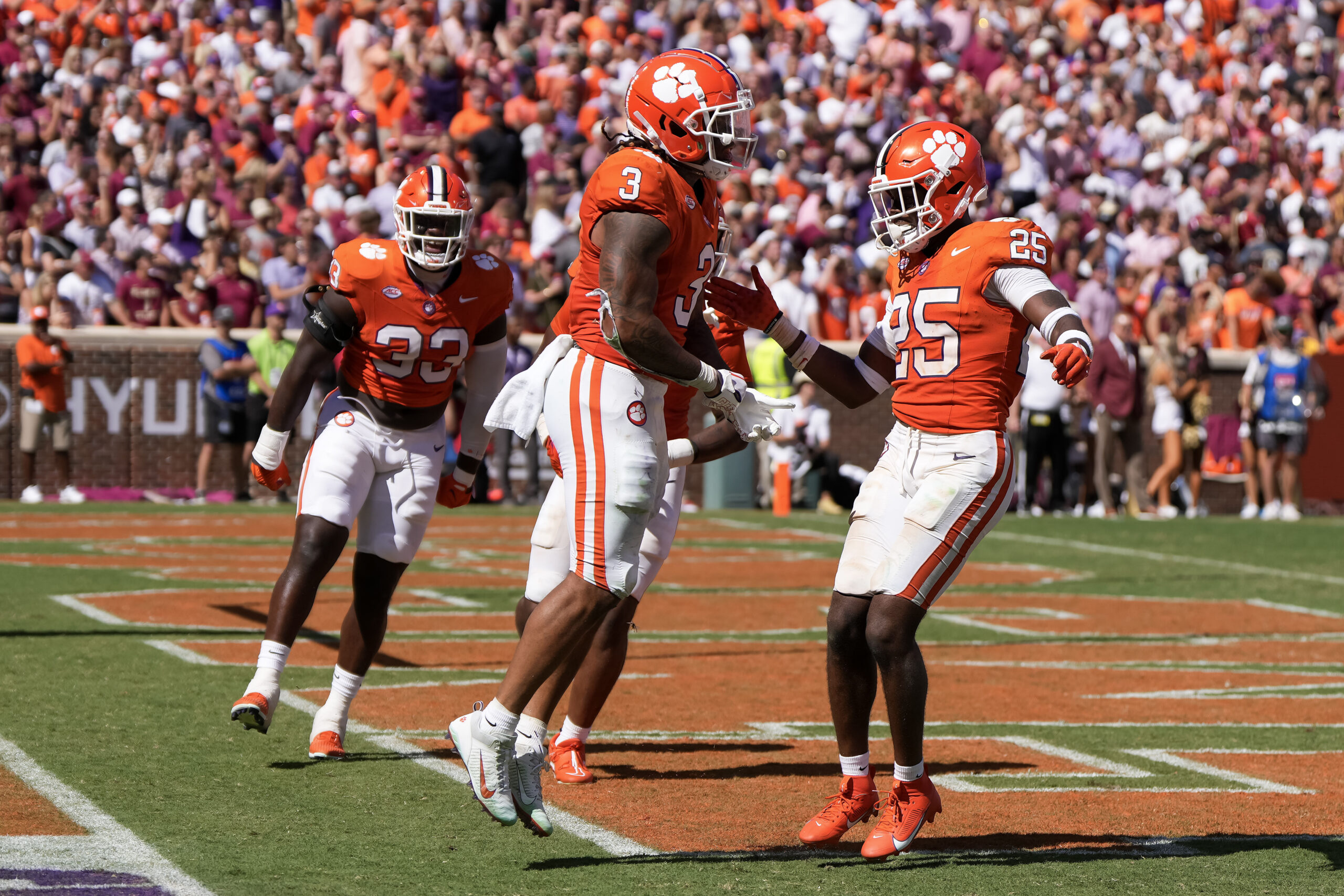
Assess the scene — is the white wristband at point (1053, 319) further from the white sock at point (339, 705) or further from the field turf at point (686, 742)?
the white sock at point (339, 705)

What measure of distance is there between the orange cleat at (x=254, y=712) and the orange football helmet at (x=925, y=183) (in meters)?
2.54

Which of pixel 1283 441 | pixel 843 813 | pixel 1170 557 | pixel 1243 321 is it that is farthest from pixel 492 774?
pixel 1243 321

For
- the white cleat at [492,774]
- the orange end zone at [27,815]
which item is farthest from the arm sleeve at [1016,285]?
the orange end zone at [27,815]

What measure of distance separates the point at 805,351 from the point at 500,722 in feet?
5.15

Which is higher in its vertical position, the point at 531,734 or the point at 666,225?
the point at 666,225

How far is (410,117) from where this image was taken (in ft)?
66.5

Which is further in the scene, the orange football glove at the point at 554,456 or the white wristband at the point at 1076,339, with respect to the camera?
the orange football glove at the point at 554,456

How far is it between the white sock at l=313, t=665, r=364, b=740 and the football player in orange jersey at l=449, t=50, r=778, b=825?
1.39 meters

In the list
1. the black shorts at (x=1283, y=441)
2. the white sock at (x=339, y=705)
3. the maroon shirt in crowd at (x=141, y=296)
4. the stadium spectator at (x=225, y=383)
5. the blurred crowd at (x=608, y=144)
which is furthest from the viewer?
the black shorts at (x=1283, y=441)

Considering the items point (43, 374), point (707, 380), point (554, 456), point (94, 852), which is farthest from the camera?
point (43, 374)

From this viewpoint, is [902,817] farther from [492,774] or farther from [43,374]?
[43,374]

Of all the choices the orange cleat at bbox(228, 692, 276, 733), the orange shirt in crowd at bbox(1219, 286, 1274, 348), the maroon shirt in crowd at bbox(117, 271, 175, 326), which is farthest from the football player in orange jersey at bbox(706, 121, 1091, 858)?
the orange shirt in crowd at bbox(1219, 286, 1274, 348)

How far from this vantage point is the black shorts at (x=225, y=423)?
687 inches

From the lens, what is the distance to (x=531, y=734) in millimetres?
5223
